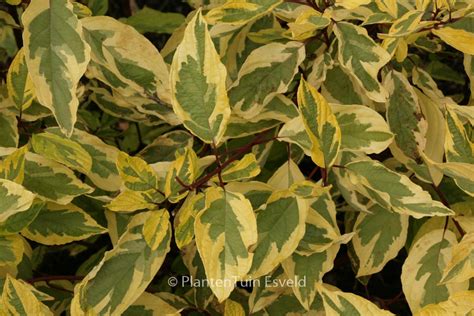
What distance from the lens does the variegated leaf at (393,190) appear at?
81 cm

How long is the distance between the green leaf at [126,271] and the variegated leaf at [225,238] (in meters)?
0.09

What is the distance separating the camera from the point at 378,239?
1014mm

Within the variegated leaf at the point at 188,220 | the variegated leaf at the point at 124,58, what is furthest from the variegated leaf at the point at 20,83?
the variegated leaf at the point at 188,220

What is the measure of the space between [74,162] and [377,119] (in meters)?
0.41

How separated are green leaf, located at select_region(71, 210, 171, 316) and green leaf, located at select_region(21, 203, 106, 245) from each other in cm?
7

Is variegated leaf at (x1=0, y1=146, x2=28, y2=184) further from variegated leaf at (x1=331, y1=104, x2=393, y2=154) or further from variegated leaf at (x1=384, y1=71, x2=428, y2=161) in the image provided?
variegated leaf at (x1=384, y1=71, x2=428, y2=161)

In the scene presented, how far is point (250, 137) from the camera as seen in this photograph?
4.03 ft

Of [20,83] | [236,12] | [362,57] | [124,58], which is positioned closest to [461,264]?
[362,57]

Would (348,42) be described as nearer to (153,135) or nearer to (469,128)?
(469,128)

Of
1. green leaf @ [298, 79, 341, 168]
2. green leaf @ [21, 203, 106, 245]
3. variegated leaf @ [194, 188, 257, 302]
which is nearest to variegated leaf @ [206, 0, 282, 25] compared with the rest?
green leaf @ [298, 79, 341, 168]

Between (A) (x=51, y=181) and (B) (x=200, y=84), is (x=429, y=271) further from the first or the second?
(A) (x=51, y=181)

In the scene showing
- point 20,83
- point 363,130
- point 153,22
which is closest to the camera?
point 363,130

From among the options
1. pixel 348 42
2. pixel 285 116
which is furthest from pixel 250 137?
pixel 348 42

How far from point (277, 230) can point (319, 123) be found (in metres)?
0.15
